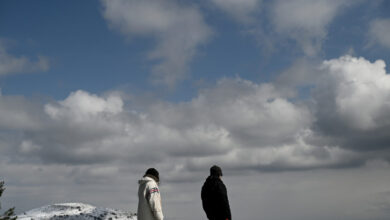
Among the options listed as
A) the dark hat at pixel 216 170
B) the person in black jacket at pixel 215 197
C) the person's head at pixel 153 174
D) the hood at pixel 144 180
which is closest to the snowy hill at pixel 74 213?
the person in black jacket at pixel 215 197

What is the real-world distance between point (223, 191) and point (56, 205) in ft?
56.5

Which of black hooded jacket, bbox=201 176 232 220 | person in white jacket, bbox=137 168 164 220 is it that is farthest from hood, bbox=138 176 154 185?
black hooded jacket, bbox=201 176 232 220

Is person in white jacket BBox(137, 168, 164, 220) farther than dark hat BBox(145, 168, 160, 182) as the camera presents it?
No

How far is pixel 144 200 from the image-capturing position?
10.2 metres

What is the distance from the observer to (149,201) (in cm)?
1007

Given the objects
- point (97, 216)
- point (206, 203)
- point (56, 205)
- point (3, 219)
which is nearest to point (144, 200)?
point (206, 203)

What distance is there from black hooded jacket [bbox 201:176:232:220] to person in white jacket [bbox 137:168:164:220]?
1973mm

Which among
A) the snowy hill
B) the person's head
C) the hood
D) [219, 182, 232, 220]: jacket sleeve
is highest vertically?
the snowy hill

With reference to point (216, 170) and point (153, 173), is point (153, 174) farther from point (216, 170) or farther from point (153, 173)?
point (216, 170)

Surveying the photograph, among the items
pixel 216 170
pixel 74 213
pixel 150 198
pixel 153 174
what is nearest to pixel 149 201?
pixel 150 198

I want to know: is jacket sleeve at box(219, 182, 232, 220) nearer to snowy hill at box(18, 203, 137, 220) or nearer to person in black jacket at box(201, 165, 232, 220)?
person in black jacket at box(201, 165, 232, 220)

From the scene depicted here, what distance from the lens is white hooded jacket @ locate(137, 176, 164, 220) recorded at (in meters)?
10.0

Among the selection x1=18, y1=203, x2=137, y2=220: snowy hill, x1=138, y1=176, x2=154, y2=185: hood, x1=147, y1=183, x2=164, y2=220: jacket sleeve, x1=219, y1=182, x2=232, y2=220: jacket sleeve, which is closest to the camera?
x1=147, y1=183, x2=164, y2=220: jacket sleeve

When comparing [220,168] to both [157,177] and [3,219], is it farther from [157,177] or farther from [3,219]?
[3,219]
